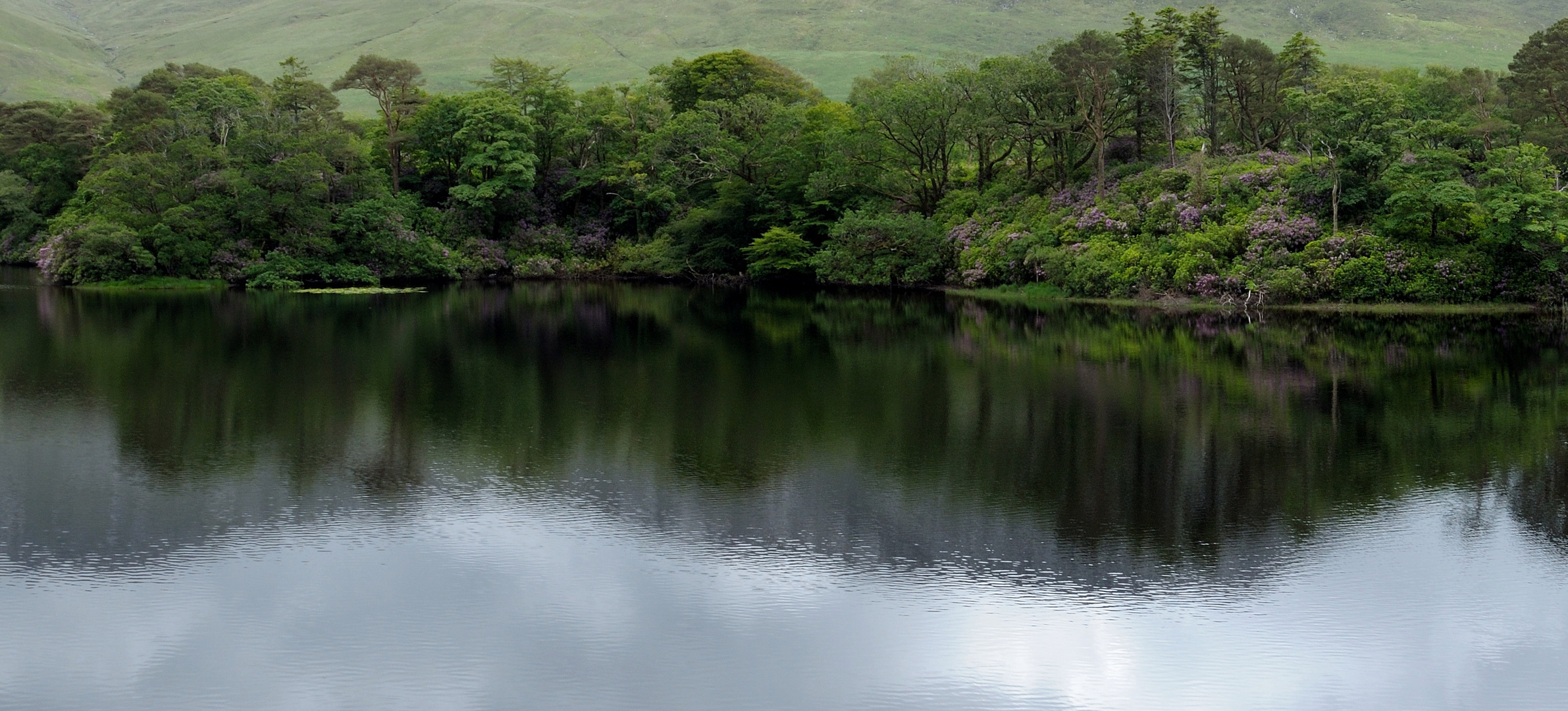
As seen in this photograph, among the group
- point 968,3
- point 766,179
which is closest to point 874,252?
point 766,179

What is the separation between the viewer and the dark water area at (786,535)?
962cm

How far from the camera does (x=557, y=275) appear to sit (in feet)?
216

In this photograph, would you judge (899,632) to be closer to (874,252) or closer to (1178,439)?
(1178,439)

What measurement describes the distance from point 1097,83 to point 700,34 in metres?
123

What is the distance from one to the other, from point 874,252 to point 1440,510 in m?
41.3

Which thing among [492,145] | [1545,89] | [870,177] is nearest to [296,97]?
[492,145]

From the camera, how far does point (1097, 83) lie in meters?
46.6

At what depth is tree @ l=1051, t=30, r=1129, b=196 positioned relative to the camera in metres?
46.8

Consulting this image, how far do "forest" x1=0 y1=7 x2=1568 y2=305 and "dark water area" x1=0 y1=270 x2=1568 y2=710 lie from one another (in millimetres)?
13776

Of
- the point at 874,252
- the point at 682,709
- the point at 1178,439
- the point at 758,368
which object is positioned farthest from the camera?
the point at 874,252

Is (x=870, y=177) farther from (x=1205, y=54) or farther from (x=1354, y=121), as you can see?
(x=1354, y=121)

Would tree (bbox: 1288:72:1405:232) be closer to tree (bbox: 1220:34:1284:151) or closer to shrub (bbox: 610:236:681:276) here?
tree (bbox: 1220:34:1284:151)

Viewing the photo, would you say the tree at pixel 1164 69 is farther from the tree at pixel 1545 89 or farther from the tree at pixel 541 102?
the tree at pixel 541 102

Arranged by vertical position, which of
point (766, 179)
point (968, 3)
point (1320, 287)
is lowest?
point (1320, 287)
